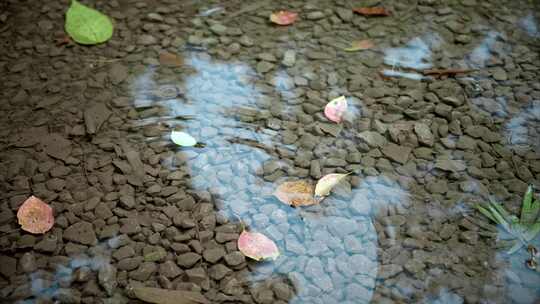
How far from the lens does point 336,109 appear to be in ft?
5.45

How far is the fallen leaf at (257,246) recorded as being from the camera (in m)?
1.32

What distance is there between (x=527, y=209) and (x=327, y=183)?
0.57m

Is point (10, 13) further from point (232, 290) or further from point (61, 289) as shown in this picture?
point (232, 290)

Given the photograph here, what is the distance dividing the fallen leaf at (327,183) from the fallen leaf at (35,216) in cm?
76

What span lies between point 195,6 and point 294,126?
2.55 ft

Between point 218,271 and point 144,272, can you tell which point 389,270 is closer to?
point 218,271

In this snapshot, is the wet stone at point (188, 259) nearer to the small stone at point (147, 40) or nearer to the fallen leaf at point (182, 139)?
the fallen leaf at point (182, 139)

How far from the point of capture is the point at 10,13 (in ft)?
6.55

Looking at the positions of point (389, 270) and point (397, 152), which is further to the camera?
point (397, 152)

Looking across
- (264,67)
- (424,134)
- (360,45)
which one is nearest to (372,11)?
(360,45)

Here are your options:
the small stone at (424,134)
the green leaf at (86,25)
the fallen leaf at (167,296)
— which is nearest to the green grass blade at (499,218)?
the small stone at (424,134)

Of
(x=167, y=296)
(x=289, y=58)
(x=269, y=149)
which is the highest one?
(x=289, y=58)

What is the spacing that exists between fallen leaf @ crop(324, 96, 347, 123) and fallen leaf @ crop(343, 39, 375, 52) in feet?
0.88

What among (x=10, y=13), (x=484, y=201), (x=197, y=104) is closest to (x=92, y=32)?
(x=10, y=13)
